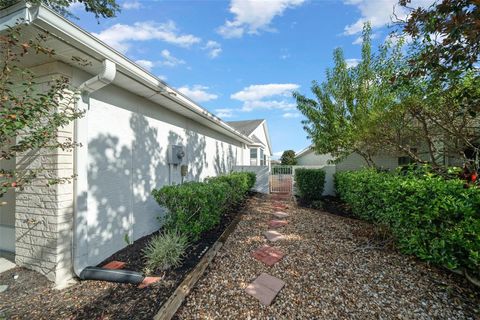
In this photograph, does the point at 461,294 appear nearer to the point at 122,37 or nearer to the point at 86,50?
the point at 86,50

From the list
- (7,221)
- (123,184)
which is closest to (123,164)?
(123,184)

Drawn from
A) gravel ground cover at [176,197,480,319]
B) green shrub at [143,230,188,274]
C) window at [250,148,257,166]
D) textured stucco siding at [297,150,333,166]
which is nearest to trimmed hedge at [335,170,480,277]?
gravel ground cover at [176,197,480,319]

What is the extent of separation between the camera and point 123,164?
159 inches

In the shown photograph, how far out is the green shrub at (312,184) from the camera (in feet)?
32.4

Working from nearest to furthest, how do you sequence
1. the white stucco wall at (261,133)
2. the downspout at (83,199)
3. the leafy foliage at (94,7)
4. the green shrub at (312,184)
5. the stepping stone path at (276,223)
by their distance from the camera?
1. the downspout at (83,199)
2. the stepping stone path at (276,223)
3. the leafy foliage at (94,7)
4. the green shrub at (312,184)
5. the white stucco wall at (261,133)

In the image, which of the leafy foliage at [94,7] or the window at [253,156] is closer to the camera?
the leafy foliage at [94,7]

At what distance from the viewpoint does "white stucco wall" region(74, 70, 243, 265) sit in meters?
3.44

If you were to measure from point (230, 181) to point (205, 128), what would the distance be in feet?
8.13

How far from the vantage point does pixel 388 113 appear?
586 centimetres

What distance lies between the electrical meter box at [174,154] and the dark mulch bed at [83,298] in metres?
2.80

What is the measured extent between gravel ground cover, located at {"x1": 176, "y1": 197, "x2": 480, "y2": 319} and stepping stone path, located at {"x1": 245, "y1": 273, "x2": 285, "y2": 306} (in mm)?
73

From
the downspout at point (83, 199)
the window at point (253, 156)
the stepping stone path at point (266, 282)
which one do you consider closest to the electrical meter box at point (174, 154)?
the downspout at point (83, 199)

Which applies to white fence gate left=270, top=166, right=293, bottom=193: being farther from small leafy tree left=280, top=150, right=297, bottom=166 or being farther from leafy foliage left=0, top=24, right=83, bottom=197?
small leafy tree left=280, top=150, right=297, bottom=166

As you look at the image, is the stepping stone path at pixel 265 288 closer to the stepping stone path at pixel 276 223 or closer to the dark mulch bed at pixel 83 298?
the dark mulch bed at pixel 83 298
